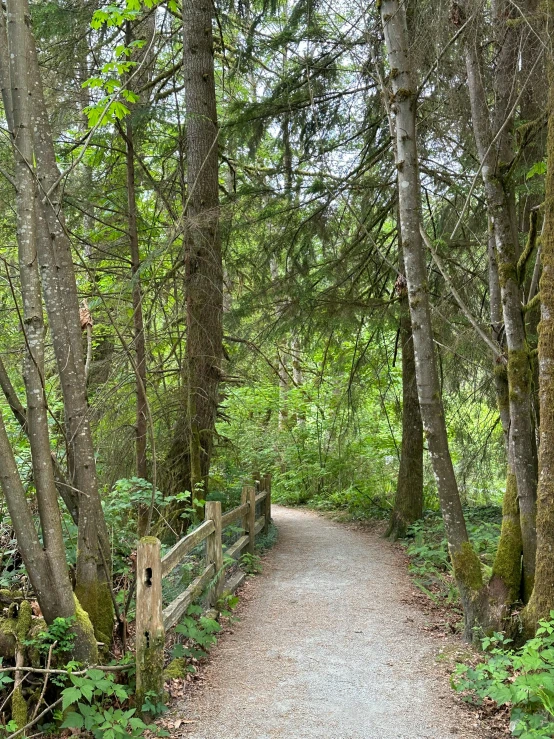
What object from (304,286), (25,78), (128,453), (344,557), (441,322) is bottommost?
(344,557)

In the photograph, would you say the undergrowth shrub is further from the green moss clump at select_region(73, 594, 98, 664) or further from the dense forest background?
the green moss clump at select_region(73, 594, 98, 664)

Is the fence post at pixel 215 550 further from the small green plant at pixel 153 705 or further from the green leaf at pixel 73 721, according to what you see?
the green leaf at pixel 73 721

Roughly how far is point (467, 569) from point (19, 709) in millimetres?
3667

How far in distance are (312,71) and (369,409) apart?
9.24 m

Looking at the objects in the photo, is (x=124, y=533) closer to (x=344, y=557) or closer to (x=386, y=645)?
(x=386, y=645)

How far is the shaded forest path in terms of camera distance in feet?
13.2

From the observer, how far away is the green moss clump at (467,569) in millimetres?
5227

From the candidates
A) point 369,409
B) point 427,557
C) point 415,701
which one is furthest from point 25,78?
point 369,409

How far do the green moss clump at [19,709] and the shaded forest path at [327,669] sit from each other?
3.34ft

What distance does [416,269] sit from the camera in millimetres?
5578

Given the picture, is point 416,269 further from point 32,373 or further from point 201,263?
point 201,263

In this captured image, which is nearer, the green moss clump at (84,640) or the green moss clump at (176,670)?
the green moss clump at (84,640)

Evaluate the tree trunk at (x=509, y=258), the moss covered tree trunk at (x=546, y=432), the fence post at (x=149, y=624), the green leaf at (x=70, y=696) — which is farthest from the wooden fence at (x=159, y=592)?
the tree trunk at (x=509, y=258)

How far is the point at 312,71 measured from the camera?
8.98 metres
